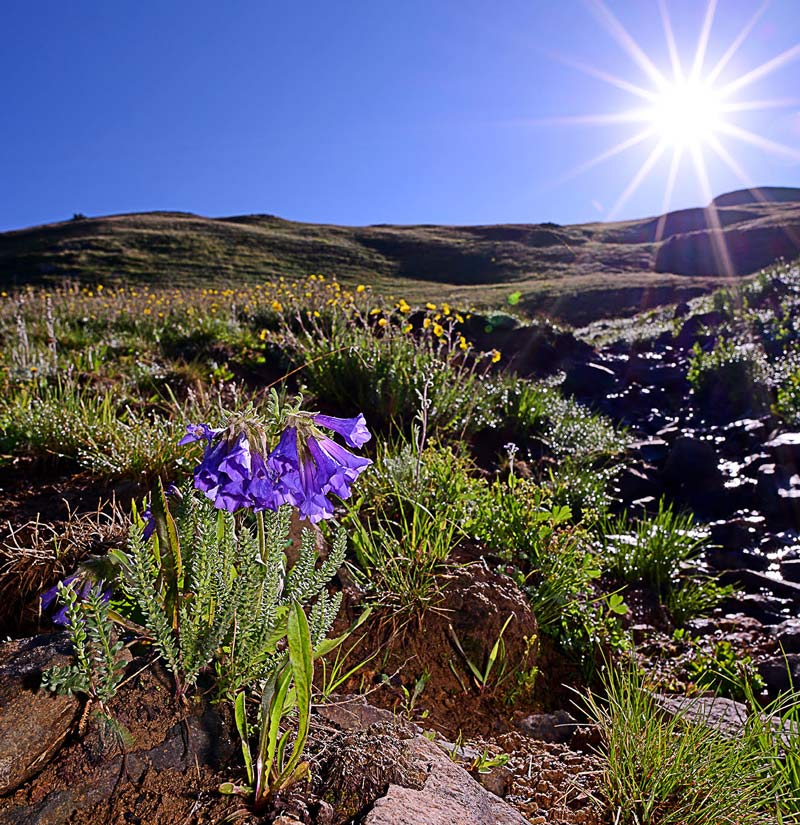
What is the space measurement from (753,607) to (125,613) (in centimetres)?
357

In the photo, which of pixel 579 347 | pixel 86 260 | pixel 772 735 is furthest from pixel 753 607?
pixel 86 260

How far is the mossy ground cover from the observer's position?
2.39 meters

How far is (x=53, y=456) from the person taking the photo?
380cm

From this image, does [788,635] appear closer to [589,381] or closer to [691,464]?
[691,464]

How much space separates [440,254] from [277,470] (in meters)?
47.2

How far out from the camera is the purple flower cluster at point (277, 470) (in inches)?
53.8

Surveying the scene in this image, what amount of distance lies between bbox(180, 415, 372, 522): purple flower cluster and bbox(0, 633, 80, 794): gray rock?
651mm

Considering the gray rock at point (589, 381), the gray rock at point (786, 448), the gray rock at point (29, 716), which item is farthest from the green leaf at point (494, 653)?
the gray rock at point (589, 381)

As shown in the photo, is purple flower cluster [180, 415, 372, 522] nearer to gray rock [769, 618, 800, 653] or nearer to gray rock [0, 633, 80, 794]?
gray rock [0, 633, 80, 794]

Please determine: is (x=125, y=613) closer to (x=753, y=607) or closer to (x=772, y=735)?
(x=772, y=735)

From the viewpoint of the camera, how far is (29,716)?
4.71 ft

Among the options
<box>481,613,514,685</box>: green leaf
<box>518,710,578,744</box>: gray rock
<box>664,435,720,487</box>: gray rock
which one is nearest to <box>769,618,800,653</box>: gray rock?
<box>518,710,578,744</box>: gray rock

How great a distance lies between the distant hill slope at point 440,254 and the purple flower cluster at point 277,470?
20.0 meters

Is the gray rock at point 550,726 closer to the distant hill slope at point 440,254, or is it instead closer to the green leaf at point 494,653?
the green leaf at point 494,653
